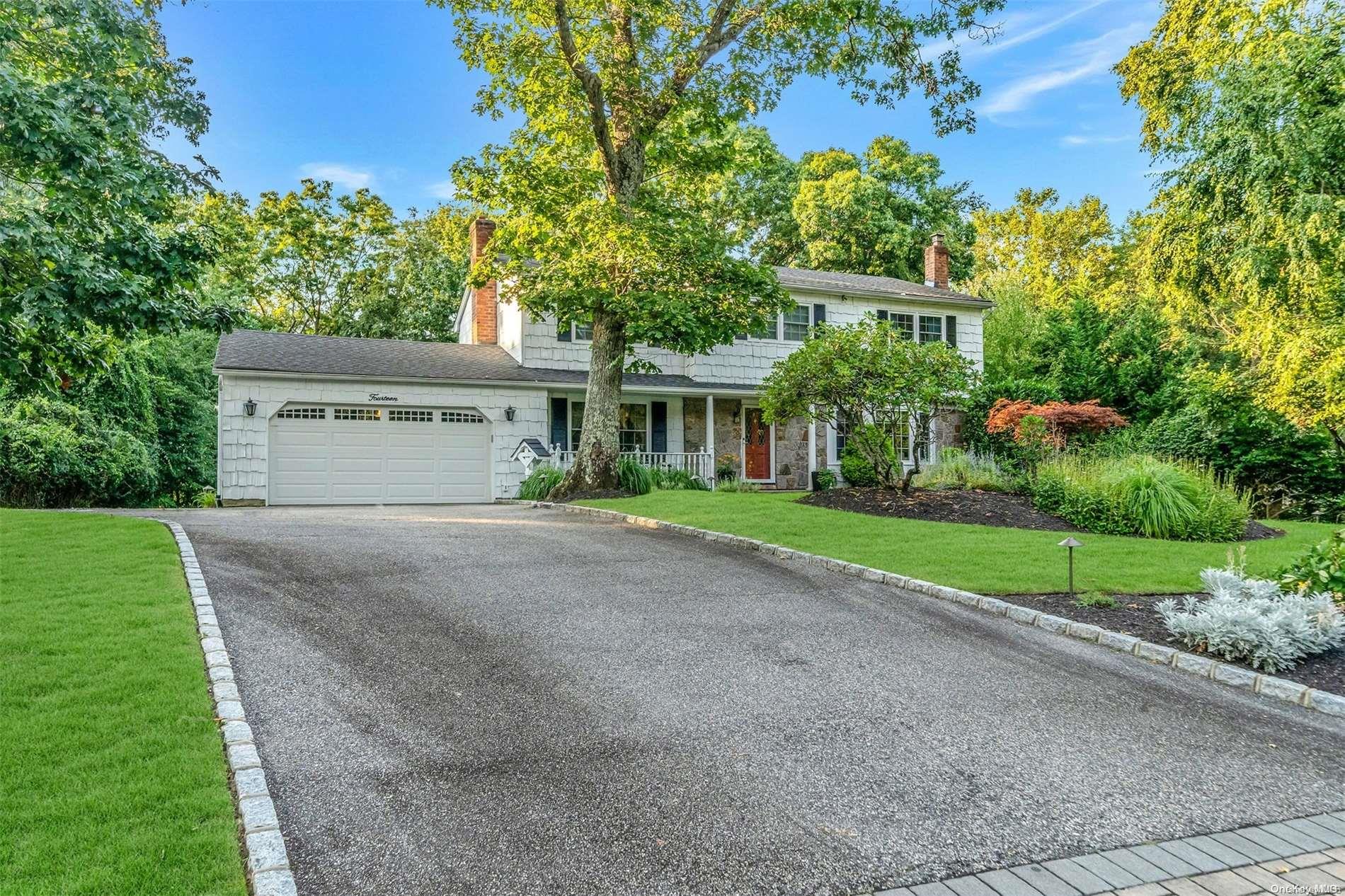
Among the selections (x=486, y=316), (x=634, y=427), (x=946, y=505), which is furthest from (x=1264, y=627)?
(x=486, y=316)

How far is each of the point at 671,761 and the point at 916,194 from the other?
3294cm

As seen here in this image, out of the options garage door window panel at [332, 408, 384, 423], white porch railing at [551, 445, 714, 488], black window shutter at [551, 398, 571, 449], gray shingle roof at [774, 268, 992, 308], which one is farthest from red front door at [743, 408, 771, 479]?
garage door window panel at [332, 408, 384, 423]

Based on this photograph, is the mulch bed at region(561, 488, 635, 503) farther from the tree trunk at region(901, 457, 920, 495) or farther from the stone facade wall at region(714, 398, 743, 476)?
the stone facade wall at region(714, 398, 743, 476)

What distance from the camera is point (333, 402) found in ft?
55.0

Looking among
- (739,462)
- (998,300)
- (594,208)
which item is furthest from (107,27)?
(998,300)

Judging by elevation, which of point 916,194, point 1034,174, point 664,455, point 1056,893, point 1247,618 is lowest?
point 1056,893

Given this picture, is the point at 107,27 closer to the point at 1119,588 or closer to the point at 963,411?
the point at 1119,588

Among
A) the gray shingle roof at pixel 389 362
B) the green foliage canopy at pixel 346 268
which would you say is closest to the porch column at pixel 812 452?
the gray shingle roof at pixel 389 362

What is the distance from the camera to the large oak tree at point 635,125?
1405cm

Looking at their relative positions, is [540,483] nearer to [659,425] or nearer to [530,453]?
[530,453]

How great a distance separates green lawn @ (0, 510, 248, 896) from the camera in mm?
2674

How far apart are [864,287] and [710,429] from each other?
647cm

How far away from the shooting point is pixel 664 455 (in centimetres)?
1889

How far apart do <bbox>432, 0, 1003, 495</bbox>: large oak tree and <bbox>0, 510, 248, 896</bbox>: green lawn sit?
9.49 metres
